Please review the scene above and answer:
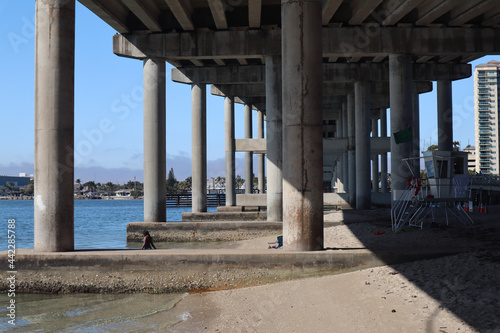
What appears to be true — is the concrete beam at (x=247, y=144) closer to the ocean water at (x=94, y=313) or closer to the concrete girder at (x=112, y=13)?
the concrete girder at (x=112, y=13)

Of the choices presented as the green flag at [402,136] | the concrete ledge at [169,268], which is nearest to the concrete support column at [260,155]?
the green flag at [402,136]

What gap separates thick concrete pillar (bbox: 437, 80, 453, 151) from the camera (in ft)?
128

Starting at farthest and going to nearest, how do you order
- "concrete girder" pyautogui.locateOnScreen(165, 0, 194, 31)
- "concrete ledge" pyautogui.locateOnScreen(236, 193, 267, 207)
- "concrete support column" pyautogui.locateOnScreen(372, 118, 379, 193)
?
"concrete support column" pyautogui.locateOnScreen(372, 118, 379, 193)
"concrete ledge" pyautogui.locateOnScreen(236, 193, 267, 207)
"concrete girder" pyautogui.locateOnScreen(165, 0, 194, 31)

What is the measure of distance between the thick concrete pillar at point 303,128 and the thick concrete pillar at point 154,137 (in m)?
15.8

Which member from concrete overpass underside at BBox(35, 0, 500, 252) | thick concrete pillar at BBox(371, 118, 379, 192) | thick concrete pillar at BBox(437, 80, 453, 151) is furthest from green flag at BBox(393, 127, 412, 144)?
thick concrete pillar at BBox(371, 118, 379, 192)

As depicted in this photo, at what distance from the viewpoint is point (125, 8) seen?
28.6 metres

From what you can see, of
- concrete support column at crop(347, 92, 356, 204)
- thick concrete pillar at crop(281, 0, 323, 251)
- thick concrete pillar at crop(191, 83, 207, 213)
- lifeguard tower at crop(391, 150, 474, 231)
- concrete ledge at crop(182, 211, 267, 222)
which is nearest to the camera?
thick concrete pillar at crop(281, 0, 323, 251)

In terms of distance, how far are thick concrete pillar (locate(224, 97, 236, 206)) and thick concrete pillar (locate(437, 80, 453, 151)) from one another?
1960cm

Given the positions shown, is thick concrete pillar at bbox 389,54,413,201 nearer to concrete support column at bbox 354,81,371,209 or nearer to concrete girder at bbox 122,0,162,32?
concrete support column at bbox 354,81,371,209

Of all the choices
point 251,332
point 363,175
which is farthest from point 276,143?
point 251,332

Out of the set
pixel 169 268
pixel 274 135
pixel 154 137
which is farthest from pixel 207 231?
pixel 169 268

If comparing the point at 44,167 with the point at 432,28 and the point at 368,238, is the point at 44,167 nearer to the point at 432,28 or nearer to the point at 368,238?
the point at 368,238

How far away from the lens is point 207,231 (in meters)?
30.8

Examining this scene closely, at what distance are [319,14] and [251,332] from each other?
29.2 feet
